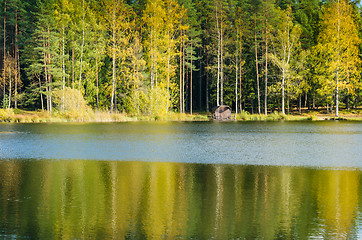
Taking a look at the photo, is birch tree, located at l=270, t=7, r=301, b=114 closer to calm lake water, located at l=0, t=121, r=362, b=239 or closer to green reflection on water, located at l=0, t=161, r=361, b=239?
calm lake water, located at l=0, t=121, r=362, b=239

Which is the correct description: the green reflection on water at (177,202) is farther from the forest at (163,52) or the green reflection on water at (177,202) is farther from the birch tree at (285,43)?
the birch tree at (285,43)

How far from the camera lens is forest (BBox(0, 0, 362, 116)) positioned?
184 feet

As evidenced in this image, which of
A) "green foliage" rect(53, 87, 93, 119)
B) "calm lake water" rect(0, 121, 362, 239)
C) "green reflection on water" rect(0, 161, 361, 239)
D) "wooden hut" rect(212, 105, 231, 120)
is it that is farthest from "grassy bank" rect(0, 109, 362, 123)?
"green reflection on water" rect(0, 161, 361, 239)

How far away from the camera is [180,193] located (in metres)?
12.6

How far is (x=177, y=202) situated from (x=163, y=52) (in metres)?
51.3

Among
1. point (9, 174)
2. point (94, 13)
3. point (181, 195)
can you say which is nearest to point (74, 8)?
point (94, 13)

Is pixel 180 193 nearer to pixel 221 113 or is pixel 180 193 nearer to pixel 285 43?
pixel 221 113

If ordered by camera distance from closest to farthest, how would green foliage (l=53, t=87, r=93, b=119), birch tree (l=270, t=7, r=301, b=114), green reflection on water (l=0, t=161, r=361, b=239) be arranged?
green reflection on water (l=0, t=161, r=361, b=239) → green foliage (l=53, t=87, r=93, b=119) → birch tree (l=270, t=7, r=301, b=114)

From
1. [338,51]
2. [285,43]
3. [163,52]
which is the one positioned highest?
[285,43]

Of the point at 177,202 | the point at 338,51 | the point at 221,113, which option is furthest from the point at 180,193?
the point at 338,51

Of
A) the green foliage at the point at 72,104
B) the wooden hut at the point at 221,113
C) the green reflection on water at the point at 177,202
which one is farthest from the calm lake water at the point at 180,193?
the wooden hut at the point at 221,113

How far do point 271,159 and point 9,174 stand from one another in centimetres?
1103

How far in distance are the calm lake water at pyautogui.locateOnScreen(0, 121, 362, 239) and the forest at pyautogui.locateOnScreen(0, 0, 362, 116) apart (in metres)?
31.5

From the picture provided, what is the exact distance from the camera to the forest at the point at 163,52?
5619 centimetres
